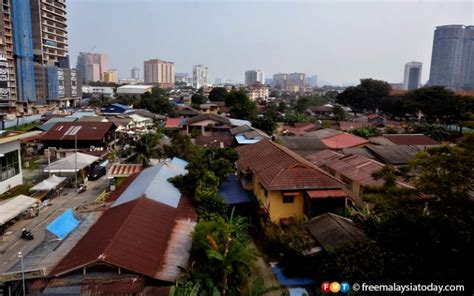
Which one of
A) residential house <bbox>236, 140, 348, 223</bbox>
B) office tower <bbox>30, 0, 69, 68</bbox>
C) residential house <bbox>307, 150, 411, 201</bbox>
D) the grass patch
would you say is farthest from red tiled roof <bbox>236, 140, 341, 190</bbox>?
office tower <bbox>30, 0, 69, 68</bbox>

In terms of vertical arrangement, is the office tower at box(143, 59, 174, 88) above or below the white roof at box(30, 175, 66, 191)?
above

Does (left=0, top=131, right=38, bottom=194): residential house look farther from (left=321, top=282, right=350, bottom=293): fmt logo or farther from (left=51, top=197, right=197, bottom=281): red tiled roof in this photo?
(left=321, top=282, right=350, bottom=293): fmt logo

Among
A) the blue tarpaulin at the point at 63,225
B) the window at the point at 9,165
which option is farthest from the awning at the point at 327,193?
the window at the point at 9,165

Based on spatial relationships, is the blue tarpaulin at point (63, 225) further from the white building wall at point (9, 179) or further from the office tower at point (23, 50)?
the office tower at point (23, 50)

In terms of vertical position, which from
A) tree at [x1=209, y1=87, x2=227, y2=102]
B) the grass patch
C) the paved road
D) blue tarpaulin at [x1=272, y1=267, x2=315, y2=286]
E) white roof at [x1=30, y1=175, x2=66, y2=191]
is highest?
tree at [x1=209, y1=87, x2=227, y2=102]

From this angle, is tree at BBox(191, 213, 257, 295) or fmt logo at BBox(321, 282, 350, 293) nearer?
fmt logo at BBox(321, 282, 350, 293)

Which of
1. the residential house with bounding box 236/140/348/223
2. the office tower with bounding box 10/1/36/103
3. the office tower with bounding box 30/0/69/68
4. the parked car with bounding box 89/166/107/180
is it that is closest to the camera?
the residential house with bounding box 236/140/348/223

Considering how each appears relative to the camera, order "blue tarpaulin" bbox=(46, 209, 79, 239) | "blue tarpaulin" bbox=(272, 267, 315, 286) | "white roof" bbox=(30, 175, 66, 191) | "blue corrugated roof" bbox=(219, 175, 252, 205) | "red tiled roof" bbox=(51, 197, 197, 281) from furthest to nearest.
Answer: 1. "white roof" bbox=(30, 175, 66, 191)
2. "blue corrugated roof" bbox=(219, 175, 252, 205)
3. "blue tarpaulin" bbox=(46, 209, 79, 239)
4. "blue tarpaulin" bbox=(272, 267, 315, 286)
5. "red tiled roof" bbox=(51, 197, 197, 281)

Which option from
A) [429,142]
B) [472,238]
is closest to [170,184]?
[472,238]
